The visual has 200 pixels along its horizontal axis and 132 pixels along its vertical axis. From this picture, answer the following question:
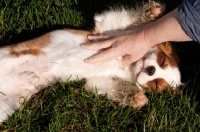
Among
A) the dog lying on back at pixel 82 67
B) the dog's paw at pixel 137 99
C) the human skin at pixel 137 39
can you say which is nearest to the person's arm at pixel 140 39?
the human skin at pixel 137 39

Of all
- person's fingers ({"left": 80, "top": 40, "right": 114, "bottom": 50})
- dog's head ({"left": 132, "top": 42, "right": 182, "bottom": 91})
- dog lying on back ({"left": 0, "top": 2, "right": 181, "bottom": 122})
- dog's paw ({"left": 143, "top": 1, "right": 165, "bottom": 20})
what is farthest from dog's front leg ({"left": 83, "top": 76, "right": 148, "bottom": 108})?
dog's paw ({"left": 143, "top": 1, "right": 165, "bottom": 20})

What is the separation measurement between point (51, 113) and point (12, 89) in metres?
0.37

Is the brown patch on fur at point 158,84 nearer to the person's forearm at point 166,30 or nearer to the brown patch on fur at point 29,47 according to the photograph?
the person's forearm at point 166,30

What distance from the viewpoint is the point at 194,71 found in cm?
374

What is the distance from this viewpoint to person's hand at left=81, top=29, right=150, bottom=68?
3.02 metres

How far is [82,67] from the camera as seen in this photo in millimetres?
3273

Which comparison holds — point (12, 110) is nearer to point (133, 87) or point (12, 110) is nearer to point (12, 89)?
point (12, 89)

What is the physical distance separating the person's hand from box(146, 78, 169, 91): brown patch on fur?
0.28 metres

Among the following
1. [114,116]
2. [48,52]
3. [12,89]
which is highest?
[48,52]

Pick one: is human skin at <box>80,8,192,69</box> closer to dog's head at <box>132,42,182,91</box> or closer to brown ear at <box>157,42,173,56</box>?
dog's head at <box>132,42,182,91</box>

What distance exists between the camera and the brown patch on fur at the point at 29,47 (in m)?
3.14

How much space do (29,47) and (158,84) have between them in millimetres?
1104

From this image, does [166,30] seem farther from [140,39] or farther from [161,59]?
[161,59]

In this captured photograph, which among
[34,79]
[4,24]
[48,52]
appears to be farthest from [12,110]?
[4,24]
